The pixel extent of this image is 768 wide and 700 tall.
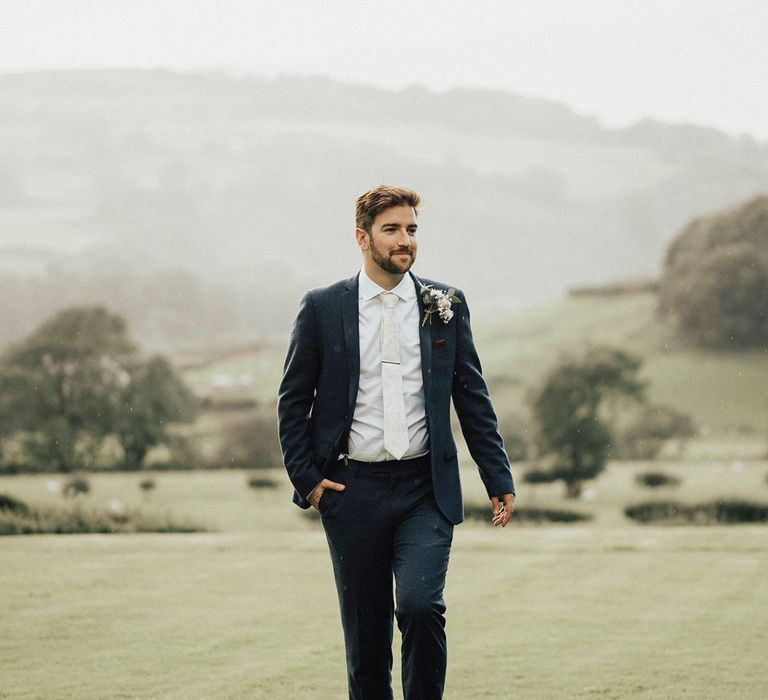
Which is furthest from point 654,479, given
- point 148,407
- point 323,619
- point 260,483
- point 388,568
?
point 388,568

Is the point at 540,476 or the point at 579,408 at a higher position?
the point at 579,408

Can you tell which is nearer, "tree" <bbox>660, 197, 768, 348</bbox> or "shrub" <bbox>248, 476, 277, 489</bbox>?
"shrub" <bbox>248, 476, 277, 489</bbox>

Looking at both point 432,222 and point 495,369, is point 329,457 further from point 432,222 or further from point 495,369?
point 432,222

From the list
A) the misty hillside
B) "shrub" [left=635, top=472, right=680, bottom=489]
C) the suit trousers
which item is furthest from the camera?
the misty hillside

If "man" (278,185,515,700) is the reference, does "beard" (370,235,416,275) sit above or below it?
above

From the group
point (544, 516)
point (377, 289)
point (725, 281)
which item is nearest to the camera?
point (377, 289)

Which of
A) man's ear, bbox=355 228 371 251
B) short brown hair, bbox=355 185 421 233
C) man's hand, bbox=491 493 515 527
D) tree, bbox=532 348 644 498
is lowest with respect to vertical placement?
tree, bbox=532 348 644 498

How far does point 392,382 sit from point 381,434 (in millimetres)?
159

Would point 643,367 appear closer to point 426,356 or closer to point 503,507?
point 503,507

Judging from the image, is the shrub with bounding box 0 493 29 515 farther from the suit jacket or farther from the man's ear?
the man's ear

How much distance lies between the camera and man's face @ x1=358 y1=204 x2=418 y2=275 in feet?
12.3

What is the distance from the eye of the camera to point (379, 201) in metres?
3.76

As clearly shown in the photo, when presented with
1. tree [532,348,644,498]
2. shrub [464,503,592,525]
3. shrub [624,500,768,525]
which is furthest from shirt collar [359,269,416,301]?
shrub [624,500,768,525]

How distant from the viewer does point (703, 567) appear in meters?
9.42
